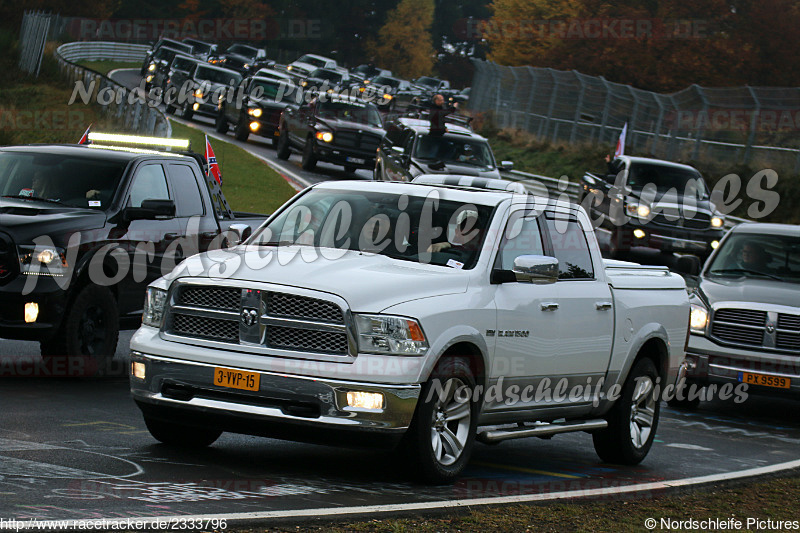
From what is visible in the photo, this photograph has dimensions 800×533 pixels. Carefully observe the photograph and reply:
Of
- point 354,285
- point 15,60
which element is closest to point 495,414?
point 354,285

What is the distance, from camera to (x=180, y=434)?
8773 millimetres

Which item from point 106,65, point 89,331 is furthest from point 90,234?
point 106,65

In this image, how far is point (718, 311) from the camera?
44.7ft

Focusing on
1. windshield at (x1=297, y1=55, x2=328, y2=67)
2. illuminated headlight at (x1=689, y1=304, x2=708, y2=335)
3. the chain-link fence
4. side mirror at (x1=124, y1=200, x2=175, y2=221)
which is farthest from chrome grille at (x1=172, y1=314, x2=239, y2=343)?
windshield at (x1=297, y1=55, x2=328, y2=67)

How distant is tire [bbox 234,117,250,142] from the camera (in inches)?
1604

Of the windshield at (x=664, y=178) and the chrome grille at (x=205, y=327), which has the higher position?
the windshield at (x=664, y=178)

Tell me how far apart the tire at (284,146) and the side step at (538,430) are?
28.4m

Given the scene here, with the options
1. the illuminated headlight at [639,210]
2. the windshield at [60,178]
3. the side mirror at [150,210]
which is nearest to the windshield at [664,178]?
the illuminated headlight at [639,210]

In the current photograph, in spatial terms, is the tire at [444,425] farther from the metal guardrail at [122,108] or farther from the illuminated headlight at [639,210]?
the metal guardrail at [122,108]

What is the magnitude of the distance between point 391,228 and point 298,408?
176cm

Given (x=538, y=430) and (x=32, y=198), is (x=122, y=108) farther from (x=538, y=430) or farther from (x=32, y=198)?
(x=538, y=430)

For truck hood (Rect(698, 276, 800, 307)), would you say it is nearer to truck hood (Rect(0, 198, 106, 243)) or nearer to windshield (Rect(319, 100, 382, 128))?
truck hood (Rect(0, 198, 106, 243))

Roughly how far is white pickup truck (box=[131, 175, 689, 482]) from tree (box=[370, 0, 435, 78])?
363 feet

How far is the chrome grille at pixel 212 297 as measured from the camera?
8.05 metres
